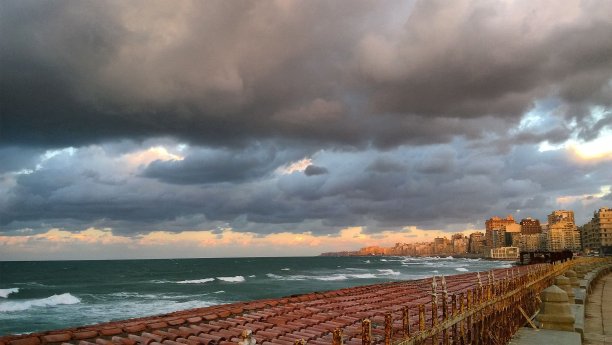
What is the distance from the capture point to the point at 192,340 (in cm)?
675

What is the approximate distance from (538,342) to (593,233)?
19291 centimetres

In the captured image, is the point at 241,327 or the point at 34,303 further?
the point at 34,303

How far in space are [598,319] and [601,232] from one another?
546 feet

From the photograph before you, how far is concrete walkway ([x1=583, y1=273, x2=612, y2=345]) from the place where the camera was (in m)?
13.4

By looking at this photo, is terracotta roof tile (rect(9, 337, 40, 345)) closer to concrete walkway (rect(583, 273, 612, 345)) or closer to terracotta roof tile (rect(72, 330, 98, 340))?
terracotta roof tile (rect(72, 330, 98, 340))

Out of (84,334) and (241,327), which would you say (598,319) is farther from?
(84,334)

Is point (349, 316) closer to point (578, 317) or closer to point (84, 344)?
point (84, 344)

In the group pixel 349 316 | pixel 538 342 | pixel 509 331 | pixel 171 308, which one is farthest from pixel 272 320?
pixel 171 308

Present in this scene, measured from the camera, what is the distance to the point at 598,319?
1734 cm

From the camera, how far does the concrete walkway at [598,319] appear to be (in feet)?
44.1

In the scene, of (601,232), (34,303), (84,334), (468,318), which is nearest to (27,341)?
(84,334)

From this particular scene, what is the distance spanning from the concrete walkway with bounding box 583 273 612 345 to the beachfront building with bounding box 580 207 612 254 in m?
143

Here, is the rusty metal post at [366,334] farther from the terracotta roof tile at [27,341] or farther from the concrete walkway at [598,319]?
the concrete walkway at [598,319]

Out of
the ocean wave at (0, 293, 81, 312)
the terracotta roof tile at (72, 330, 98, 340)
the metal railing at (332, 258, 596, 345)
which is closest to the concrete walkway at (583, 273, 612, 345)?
the metal railing at (332, 258, 596, 345)
